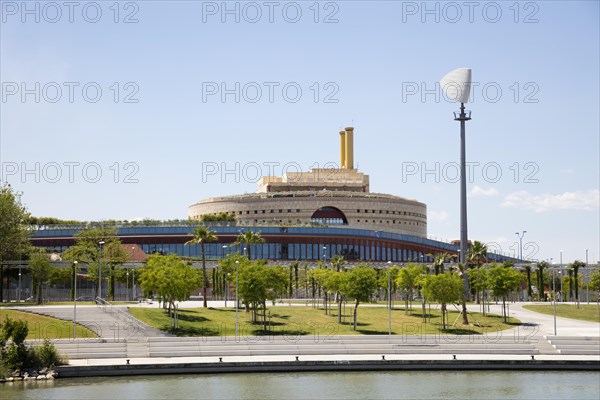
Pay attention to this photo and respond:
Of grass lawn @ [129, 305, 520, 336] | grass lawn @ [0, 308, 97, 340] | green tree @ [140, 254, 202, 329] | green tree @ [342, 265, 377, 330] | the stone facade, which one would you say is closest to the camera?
grass lawn @ [0, 308, 97, 340]

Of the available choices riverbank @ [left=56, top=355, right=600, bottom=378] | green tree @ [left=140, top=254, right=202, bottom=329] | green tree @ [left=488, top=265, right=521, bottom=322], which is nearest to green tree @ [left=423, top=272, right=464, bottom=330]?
green tree @ [left=488, top=265, right=521, bottom=322]

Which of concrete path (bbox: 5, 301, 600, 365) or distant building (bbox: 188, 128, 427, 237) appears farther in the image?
distant building (bbox: 188, 128, 427, 237)

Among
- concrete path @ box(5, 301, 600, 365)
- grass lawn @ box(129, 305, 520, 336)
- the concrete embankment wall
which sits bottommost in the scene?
the concrete embankment wall

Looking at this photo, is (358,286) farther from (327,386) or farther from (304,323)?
(327,386)

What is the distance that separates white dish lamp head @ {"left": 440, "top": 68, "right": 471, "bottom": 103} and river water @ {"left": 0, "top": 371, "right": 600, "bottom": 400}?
64835 millimetres

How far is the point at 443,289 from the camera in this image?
85.6 m

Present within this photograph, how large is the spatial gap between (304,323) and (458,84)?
51250 mm

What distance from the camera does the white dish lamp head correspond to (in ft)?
399

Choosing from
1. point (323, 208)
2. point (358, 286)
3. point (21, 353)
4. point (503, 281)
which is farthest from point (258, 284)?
point (323, 208)

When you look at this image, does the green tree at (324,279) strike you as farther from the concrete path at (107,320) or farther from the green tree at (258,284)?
the concrete path at (107,320)

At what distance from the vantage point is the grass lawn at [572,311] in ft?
318

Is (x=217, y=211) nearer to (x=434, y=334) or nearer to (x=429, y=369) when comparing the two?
(x=434, y=334)

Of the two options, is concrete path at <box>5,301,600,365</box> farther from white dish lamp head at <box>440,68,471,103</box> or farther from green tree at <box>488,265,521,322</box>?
white dish lamp head at <box>440,68,471,103</box>

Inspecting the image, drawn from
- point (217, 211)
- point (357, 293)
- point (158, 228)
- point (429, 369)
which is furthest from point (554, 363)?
point (217, 211)
